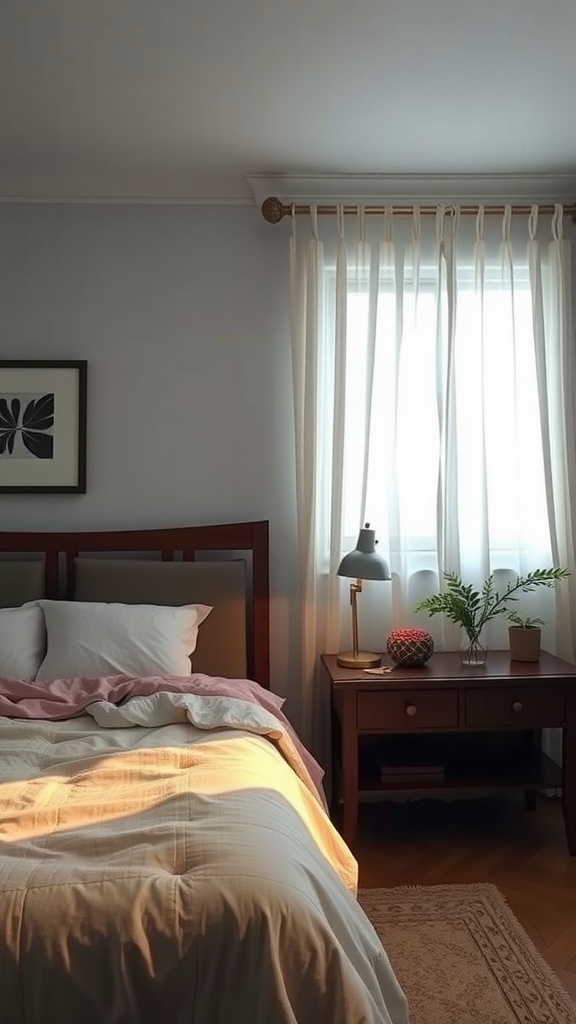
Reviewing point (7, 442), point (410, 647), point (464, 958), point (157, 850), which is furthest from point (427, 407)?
point (157, 850)

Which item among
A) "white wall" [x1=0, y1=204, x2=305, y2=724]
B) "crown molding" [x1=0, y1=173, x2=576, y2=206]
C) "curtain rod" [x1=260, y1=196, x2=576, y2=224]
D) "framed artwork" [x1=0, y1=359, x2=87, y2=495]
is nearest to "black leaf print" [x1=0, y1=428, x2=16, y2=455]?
"framed artwork" [x1=0, y1=359, x2=87, y2=495]

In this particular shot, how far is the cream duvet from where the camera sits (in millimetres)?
1490

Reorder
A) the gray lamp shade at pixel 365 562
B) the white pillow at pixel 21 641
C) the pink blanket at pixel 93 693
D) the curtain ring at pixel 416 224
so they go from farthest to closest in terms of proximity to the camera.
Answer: the curtain ring at pixel 416 224
the gray lamp shade at pixel 365 562
the white pillow at pixel 21 641
the pink blanket at pixel 93 693

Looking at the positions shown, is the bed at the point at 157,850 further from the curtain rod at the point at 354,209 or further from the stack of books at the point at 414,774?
the curtain rod at the point at 354,209

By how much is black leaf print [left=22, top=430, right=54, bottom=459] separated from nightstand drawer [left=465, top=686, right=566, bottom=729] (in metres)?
1.85

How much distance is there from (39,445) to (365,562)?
138 centimetres

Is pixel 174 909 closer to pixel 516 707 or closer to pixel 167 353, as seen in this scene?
pixel 516 707

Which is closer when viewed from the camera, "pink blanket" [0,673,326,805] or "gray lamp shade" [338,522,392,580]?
"pink blanket" [0,673,326,805]

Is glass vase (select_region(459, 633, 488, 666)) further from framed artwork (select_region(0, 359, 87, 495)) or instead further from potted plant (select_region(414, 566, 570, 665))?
framed artwork (select_region(0, 359, 87, 495))

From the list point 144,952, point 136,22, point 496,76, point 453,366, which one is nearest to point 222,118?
point 136,22

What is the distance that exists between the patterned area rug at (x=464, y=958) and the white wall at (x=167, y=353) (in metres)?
1.07

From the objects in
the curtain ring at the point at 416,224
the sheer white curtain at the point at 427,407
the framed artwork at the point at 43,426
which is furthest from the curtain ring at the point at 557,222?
the framed artwork at the point at 43,426

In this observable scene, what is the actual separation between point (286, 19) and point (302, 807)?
2.02 m

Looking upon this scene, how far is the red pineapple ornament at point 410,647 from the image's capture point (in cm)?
343
